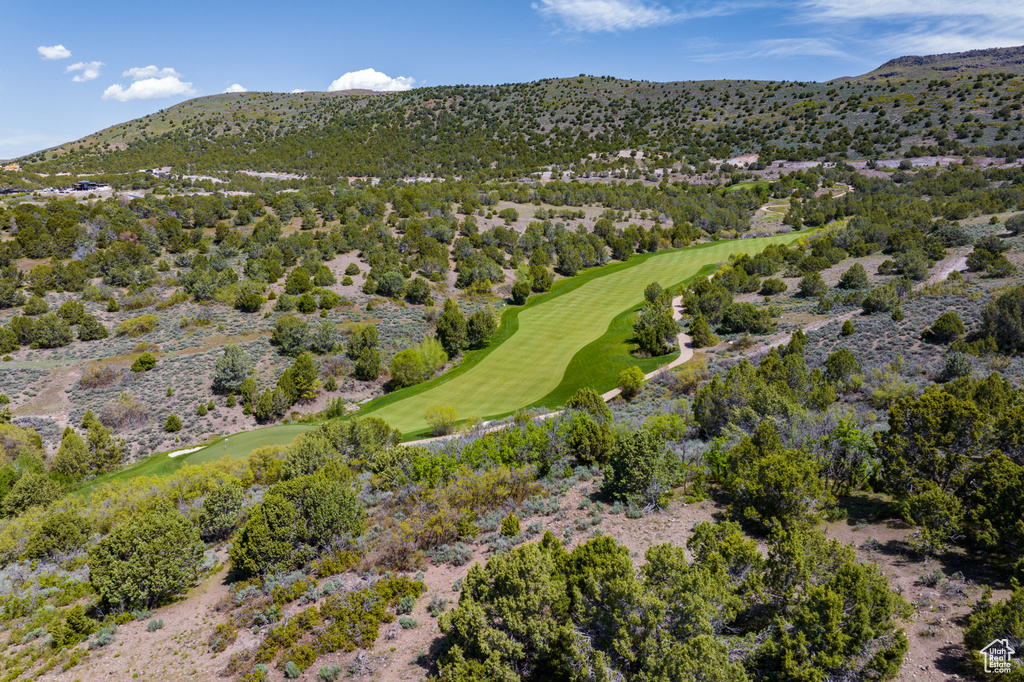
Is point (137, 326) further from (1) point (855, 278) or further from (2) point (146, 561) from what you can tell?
(1) point (855, 278)

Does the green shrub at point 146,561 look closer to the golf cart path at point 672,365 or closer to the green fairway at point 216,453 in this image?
the green fairway at point 216,453

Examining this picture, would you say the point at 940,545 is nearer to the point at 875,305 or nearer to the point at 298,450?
the point at 298,450

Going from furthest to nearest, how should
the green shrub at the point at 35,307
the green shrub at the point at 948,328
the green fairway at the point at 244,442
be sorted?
1. the green shrub at the point at 35,307
2. the green shrub at the point at 948,328
3. the green fairway at the point at 244,442

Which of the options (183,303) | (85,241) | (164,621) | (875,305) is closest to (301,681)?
(164,621)

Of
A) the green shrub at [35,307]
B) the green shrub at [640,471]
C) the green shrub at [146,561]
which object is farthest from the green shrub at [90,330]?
the green shrub at [640,471]

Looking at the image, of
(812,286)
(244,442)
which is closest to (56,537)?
(244,442)

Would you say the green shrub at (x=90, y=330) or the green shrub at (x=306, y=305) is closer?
the green shrub at (x=90, y=330)

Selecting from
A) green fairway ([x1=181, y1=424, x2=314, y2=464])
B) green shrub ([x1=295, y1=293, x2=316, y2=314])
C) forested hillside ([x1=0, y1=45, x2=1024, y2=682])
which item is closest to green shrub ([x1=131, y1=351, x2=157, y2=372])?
forested hillside ([x1=0, y1=45, x2=1024, y2=682])

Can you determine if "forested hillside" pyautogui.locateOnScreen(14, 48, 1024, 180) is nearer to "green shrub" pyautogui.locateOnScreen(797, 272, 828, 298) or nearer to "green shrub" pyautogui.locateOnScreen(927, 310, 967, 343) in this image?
"green shrub" pyautogui.locateOnScreen(797, 272, 828, 298)
